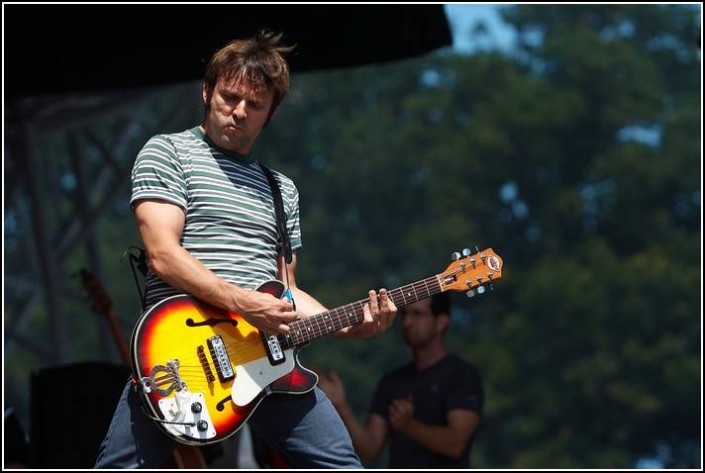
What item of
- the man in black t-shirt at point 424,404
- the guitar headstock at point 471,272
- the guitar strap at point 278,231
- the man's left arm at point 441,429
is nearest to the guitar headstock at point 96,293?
the man in black t-shirt at point 424,404

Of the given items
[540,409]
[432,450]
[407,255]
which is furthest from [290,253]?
[407,255]

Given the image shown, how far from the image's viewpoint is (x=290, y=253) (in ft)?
14.9

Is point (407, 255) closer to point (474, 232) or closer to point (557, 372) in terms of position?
point (474, 232)

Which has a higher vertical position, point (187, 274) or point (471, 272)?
point (187, 274)

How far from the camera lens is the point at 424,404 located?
7.11 m

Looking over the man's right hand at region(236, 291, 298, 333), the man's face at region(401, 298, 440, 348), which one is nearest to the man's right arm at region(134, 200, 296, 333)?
the man's right hand at region(236, 291, 298, 333)

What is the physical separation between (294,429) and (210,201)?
728 millimetres

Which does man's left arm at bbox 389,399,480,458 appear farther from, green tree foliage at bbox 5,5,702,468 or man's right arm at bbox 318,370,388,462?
green tree foliage at bbox 5,5,702,468

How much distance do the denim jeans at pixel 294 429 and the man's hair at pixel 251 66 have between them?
0.94 m

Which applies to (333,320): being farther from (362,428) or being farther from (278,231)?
(362,428)

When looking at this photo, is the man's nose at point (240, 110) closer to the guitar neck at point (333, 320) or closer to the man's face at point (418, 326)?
the guitar neck at point (333, 320)

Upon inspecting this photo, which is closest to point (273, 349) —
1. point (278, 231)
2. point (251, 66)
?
point (278, 231)

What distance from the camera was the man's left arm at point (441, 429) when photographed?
6871 mm

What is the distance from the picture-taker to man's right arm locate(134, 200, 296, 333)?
4117mm
